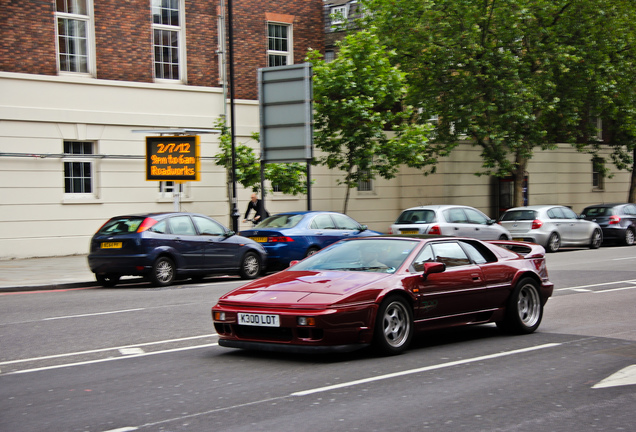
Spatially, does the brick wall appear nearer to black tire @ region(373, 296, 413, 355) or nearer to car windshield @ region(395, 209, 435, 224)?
car windshield @ region(395, 209, 435, 224)

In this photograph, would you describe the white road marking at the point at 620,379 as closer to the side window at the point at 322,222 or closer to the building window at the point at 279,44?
the side window at the point at 322,222

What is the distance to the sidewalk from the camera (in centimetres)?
1578

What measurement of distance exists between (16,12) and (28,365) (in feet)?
56.0

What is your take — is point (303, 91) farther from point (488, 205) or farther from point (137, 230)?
point (488, 205)

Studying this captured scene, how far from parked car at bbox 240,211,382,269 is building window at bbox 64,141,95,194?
7.34 meters

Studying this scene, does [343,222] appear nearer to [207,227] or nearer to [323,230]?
[323,230]

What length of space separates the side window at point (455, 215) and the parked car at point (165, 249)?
7.12 meters

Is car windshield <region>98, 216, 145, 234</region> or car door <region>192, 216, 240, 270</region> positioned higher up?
car windshield <region>98, 216, 145, 234</region>

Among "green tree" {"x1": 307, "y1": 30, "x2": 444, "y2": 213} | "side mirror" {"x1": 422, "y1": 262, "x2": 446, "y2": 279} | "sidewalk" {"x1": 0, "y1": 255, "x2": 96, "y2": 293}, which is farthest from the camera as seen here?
"green tree" {"x1": 307, "y1": 30, "x2": 444, "y2": 213}

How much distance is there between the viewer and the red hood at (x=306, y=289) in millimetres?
7277

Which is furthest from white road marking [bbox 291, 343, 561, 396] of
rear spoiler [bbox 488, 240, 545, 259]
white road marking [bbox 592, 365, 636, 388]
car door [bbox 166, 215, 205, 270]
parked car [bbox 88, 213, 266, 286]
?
car door [bbox 166, 215, 205, 270]

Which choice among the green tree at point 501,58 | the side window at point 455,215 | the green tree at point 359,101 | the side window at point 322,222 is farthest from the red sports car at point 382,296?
the green tree at point 501,58

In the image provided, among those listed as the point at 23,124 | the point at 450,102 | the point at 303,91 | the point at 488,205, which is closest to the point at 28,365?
the point at 303,91

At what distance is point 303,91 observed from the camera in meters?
20.5
